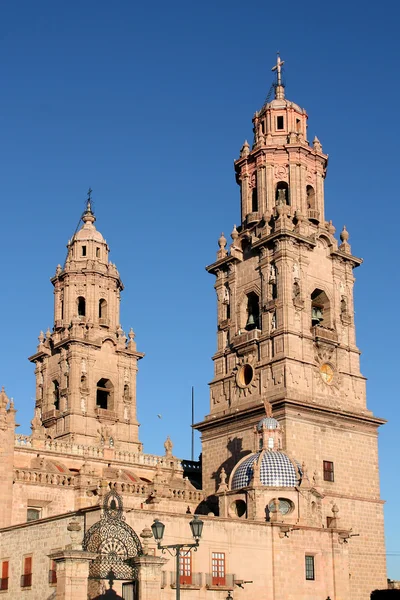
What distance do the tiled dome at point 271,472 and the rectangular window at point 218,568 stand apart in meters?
5.61

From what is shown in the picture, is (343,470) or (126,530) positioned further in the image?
(343,470)

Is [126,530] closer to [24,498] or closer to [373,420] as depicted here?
[24,498]

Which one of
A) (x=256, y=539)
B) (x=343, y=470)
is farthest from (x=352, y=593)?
(x=256, y=539)

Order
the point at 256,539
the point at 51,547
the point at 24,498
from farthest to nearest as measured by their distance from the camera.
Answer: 1. the point at 24,498
2. the point at 256,539
3. the point at 51,547

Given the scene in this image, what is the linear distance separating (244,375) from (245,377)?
149mm

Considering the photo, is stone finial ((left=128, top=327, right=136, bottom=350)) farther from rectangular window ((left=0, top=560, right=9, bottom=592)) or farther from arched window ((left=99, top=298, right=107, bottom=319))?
rectangular window ((left=0, top=560, right=9, bottom=592))

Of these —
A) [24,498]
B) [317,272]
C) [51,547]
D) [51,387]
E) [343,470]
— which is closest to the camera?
[51,547]

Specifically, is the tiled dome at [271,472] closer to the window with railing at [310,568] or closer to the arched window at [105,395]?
the window with railing at [310,568]

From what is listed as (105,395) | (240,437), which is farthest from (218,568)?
(105,395)

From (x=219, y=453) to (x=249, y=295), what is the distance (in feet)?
34.2

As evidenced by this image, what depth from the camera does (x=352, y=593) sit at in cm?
5419

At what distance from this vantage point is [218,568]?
4447cm

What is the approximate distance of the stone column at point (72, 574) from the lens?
34.0m

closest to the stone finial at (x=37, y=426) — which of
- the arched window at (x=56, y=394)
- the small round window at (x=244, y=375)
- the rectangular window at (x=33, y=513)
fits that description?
the arched window at (x=56, y=394)
